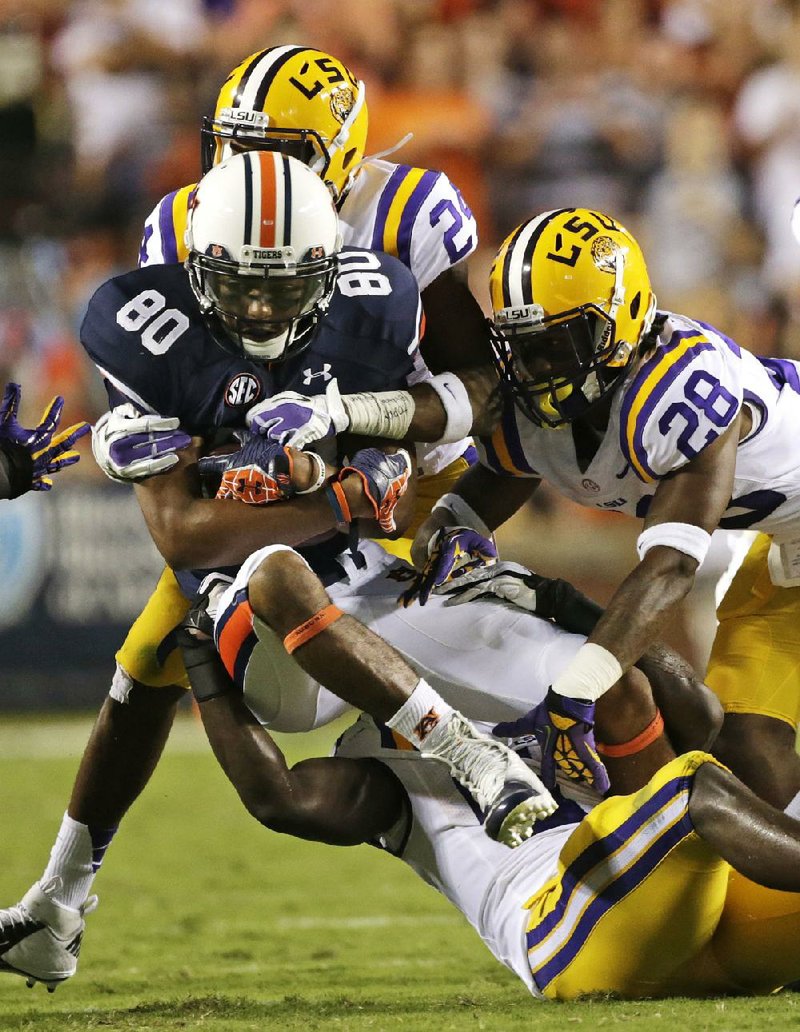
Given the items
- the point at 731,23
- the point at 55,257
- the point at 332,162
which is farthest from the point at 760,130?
the point at 332,162

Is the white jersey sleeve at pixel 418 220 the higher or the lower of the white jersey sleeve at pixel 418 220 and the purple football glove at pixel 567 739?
the higher

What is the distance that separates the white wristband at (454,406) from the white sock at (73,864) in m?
1.37

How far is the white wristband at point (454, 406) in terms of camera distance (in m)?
3.59

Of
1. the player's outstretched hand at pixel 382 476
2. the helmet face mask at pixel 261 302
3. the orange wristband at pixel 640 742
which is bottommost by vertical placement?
the orange wristband at pixel 640 742

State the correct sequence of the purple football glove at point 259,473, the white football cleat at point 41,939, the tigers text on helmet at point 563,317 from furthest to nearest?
the white football cleat at point 41,939
the tigers text on helmet at point 563,317
the purple football glove at point 259,473

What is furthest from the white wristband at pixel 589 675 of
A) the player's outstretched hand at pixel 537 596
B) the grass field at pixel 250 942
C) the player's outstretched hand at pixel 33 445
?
the player's outstretched hand at pixel 33 445

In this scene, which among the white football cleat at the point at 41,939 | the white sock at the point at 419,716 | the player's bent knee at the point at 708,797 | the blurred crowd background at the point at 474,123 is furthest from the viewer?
the blurred crowd background at the point at 474,123

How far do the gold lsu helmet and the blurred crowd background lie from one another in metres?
5.22

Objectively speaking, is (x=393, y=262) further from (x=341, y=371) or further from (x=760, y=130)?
(x=760, y=130)

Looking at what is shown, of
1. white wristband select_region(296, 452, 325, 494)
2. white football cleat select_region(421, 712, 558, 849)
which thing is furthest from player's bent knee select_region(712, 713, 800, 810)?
white wristband select_region(296, 452, 325, 494)

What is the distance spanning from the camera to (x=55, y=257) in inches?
382

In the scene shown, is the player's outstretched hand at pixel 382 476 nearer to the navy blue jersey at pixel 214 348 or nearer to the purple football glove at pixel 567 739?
the navy blue jersey at pixel 214 348

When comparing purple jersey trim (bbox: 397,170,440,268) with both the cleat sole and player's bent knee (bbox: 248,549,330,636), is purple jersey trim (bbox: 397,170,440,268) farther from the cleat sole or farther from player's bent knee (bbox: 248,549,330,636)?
the cleat sole

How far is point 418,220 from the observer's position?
3939mm
